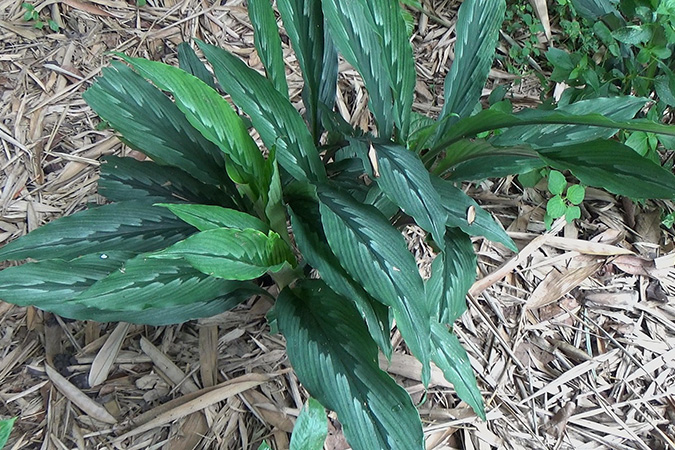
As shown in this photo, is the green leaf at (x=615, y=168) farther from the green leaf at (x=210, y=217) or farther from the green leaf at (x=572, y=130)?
the green leaf at (x=210, y=217)

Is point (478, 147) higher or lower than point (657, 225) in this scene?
higher

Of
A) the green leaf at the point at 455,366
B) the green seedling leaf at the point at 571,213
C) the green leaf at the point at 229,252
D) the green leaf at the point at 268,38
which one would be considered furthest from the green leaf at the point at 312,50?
the green seedling leaf at the point at 571,213

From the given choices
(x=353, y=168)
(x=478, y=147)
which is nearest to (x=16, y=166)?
(x=353, y=168)

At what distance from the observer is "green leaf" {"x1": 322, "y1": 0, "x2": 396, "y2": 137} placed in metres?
0.86

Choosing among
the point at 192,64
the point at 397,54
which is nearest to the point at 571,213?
the point at 397,54

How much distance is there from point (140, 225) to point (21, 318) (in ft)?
1.41

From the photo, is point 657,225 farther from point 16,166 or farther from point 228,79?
point 16,166

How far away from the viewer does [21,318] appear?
1.12m

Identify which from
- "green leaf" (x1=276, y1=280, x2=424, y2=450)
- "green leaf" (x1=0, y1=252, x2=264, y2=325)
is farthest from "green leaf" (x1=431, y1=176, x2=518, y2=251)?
"green leaf" (x1=0, y1=252, x2=264, y2=325)

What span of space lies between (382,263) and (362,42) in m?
0.40

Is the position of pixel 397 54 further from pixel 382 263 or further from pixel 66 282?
pixel 66 282

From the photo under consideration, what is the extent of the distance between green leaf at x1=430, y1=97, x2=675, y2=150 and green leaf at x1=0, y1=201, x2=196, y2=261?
0.54 meters

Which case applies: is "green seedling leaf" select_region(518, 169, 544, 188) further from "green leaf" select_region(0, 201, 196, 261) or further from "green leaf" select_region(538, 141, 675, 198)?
"green leaf" select_region(0, 201, 196, 261)

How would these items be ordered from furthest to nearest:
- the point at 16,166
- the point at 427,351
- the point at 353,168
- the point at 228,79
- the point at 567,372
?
the point at 16,166 < the point at 567,372 < the point at 353,168 < the point at 228,79 < the point at 427,351
